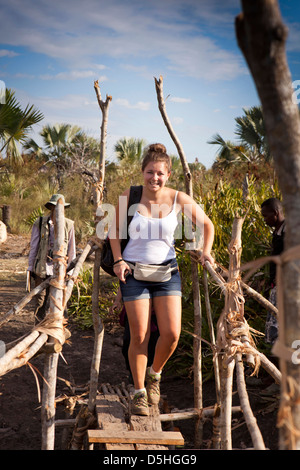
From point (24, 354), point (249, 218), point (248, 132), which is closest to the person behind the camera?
point (24, 354)

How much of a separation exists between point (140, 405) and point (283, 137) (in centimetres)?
218

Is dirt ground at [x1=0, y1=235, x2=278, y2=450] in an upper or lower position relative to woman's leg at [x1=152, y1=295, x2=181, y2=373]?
lower

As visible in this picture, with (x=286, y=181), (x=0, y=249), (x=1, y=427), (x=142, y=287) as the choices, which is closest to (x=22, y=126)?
(x=0, y=249)

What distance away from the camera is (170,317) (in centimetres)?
278

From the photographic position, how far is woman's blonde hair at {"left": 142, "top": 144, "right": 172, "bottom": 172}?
9.27ft

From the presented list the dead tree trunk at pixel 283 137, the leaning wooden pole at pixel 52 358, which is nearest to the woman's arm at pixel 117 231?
the leaning wooden pole at pixel 52 358

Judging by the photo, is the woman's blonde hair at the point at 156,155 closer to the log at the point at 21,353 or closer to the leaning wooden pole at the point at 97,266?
the leaning wooden pole at the point at 97,266

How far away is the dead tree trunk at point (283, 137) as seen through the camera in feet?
3.18

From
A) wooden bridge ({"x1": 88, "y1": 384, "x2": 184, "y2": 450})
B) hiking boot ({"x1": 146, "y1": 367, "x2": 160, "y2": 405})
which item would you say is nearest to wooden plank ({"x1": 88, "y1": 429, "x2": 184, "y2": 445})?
wooden bridge ({"x1": 88, "y1": 384, "x2": 184, "y2": 450})

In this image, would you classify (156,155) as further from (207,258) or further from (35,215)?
(35,215)

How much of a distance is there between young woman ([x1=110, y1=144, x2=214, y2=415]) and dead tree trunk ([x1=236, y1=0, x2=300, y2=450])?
5.39 ft

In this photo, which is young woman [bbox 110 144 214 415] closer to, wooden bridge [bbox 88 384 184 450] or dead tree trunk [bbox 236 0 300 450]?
wooden bridge [bbox 88 384 184 450]

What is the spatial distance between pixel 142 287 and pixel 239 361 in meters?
0.69
